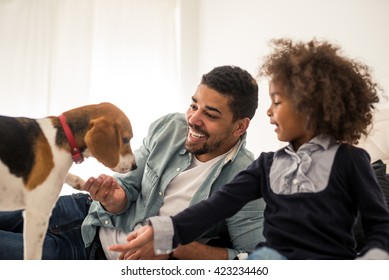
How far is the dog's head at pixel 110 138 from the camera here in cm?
79

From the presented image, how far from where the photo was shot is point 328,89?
2.63ft

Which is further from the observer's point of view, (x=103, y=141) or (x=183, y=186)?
(x=183, y=186)

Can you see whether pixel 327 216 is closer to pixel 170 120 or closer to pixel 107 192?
pixel 107 192

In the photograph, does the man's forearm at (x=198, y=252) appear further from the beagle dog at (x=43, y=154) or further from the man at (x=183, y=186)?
the beagle dog at (x=43, y=154)

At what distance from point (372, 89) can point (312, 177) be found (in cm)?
28

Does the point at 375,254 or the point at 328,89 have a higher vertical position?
the point at 328,89

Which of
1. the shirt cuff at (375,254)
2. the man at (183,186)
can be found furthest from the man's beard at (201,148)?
the shirt cuff at (375,254)

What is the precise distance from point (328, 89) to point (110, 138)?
49cm

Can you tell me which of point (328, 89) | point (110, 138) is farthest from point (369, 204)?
point (110, 138)

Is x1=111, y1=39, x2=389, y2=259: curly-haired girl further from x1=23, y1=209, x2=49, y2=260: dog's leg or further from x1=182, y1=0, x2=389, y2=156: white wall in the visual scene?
x1=182, y1=0, x2=389, y2=156: white wall

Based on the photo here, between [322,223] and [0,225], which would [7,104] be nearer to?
[0,225]

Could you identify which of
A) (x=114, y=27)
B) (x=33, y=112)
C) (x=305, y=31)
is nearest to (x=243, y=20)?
(x=305, y=31)

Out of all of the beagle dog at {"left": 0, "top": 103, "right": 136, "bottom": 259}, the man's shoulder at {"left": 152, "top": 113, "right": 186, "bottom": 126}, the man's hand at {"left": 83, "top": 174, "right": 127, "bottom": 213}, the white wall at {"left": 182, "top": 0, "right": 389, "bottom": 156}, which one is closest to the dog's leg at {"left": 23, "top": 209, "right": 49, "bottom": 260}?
the beagle dog at {"left": 0, "top": 103, "right": 136, "bottom": 259}

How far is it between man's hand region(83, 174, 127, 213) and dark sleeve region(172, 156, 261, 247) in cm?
34
